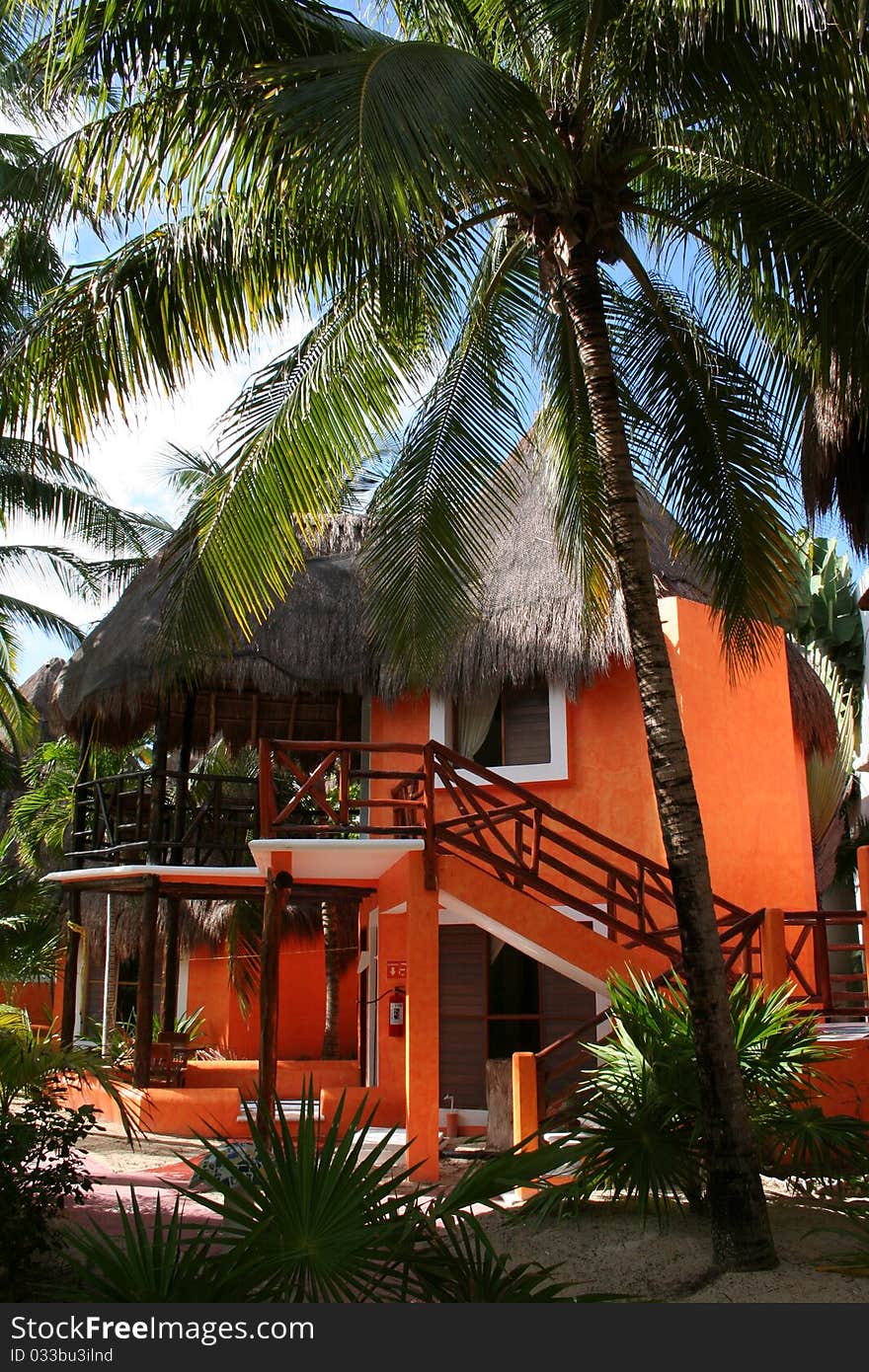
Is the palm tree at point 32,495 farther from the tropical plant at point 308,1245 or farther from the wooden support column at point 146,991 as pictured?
the tropical plant at point 308,1245

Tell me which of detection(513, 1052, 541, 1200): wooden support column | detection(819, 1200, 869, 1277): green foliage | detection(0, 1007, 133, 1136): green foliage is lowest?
detection(819, 1200, 869, 1277): green foliage

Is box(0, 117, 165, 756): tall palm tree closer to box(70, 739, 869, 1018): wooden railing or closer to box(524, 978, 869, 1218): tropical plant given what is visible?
box(70, 739, 869, 1018): wooden railing

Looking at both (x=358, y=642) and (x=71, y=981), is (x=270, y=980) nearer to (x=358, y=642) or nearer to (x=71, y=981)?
(x=358, y=642)

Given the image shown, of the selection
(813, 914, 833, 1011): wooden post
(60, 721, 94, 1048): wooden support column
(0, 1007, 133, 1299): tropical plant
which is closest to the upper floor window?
(813, 914, 833, 1011): wooden post

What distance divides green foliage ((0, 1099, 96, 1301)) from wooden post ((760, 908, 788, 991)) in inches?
227

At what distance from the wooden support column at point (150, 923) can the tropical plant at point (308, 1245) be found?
8495 millimetres

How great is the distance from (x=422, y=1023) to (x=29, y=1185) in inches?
165

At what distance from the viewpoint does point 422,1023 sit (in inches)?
391

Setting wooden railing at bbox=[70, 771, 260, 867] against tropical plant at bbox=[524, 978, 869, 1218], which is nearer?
tropical plant at bbox=[524, 978, 869, 1218]

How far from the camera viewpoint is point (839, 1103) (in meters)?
9.30

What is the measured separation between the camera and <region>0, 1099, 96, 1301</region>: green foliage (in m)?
5.86

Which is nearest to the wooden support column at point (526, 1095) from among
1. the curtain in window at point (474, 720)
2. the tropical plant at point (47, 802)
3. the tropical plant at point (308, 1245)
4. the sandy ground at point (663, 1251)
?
the sandy ground at point (663, 1251)

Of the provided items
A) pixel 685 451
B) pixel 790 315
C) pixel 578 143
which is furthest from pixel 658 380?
pixel 578 143

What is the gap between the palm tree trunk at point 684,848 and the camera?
20.3ft
